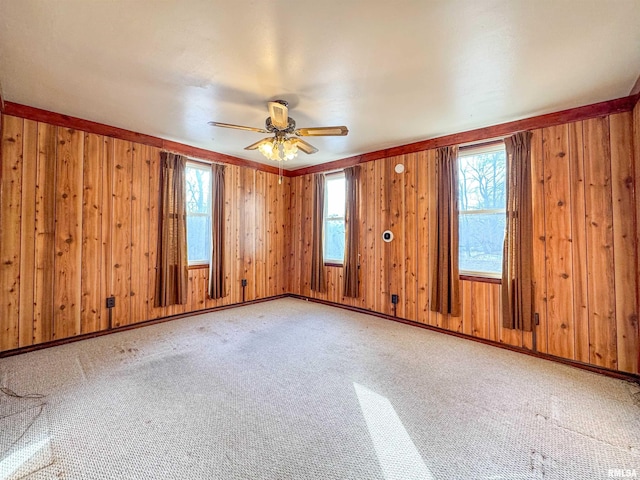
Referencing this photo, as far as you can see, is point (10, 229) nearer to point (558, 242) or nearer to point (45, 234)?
point (45, 234)

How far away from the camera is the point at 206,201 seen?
441cm

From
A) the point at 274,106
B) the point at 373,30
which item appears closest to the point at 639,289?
the point at 373,30

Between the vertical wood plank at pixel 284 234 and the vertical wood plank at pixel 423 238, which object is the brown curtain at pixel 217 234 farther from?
the vertical wood plank at pixel 423 238

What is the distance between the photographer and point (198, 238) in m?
4.32

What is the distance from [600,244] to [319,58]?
121 inches

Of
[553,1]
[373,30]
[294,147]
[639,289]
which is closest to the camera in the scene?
[553,1]

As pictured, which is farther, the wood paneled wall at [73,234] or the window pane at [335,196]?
the window pane at [335,196]

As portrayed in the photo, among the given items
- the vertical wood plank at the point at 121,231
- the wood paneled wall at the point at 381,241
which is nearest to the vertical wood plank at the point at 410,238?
the wood paneled wall at the point at 381,241

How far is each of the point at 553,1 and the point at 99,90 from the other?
350cm

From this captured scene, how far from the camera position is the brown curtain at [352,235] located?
176 inches

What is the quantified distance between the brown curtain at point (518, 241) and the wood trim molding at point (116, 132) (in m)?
3.87

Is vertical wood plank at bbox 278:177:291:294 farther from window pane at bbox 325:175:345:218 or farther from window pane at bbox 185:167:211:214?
window pane at bbox 185:167:211:214

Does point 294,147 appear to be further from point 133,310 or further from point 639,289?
point 639,289

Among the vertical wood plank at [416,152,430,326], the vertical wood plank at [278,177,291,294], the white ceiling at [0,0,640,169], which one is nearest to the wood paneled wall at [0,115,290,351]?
the white ceiling at [0,0,640,169]
